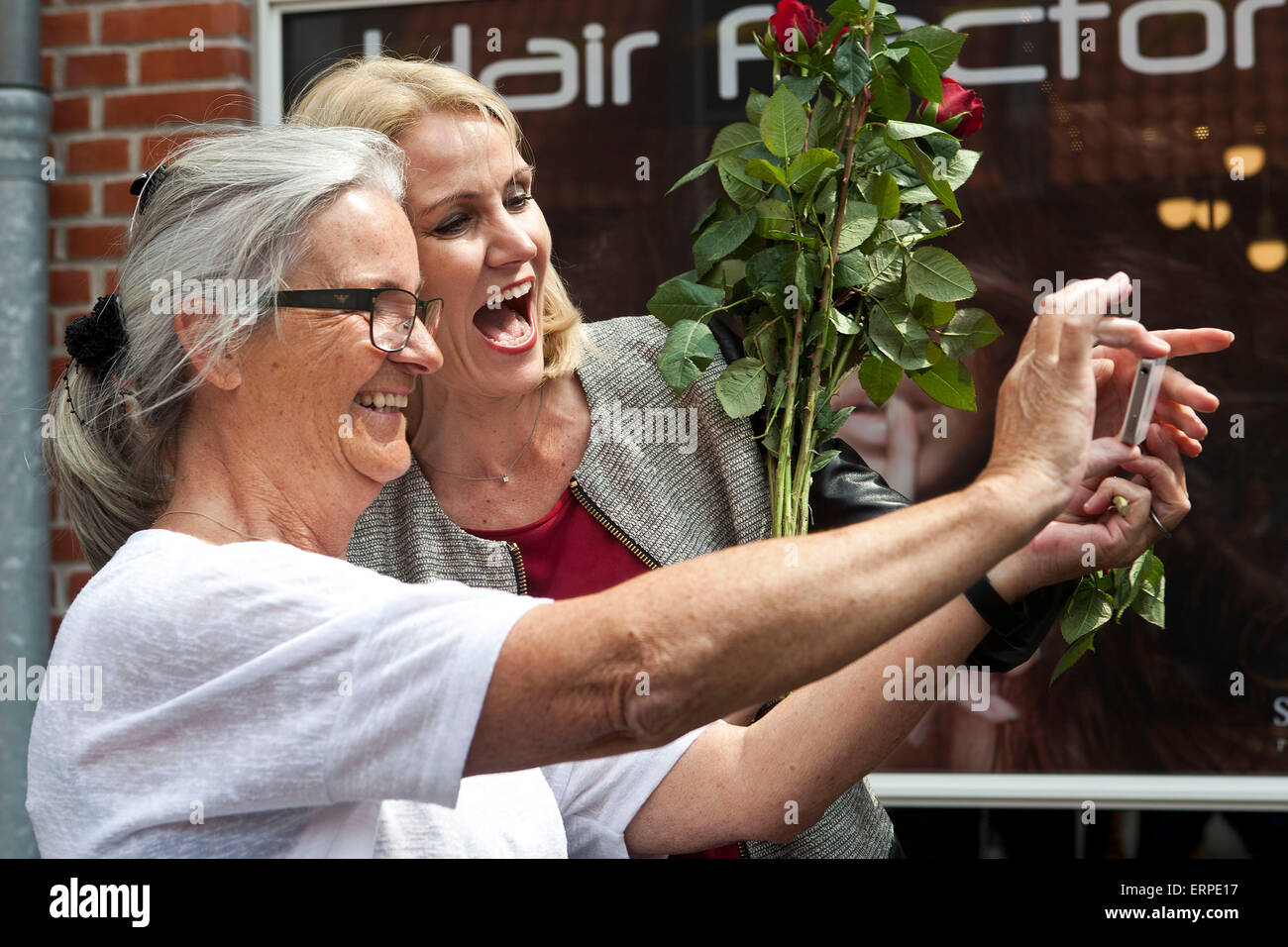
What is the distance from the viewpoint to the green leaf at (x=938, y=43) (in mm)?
1889

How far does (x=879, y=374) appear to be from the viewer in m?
1.96

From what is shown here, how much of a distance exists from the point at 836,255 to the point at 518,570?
734mm

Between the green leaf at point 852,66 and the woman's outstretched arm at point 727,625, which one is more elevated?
the green leaf at point 852,66

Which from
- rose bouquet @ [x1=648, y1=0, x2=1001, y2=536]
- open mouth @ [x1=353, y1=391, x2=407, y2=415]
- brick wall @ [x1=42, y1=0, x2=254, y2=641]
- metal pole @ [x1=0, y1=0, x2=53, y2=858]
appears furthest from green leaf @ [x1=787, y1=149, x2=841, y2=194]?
metal pole @ [x1=0, y1=0, x2=53, y2=858]

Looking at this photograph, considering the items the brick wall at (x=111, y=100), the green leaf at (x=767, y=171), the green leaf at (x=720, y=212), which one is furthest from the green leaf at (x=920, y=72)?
the brick wall at (x=111, y=100)

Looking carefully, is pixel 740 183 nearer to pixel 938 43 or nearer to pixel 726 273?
pixel 726 273

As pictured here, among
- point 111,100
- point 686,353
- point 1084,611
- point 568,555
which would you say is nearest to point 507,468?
point 568,555

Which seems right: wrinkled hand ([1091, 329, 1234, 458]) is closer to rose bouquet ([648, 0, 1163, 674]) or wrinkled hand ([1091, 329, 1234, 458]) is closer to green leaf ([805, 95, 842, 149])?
rose bouquet ([648, 0, 1163, 674])

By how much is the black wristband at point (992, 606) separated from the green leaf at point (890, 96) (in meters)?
0.71

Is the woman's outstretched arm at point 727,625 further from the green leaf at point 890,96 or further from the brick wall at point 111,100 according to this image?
the brick wall at point 111,100

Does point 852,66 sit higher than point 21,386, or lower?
higher

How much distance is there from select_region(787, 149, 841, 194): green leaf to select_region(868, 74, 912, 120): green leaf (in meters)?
0.10
